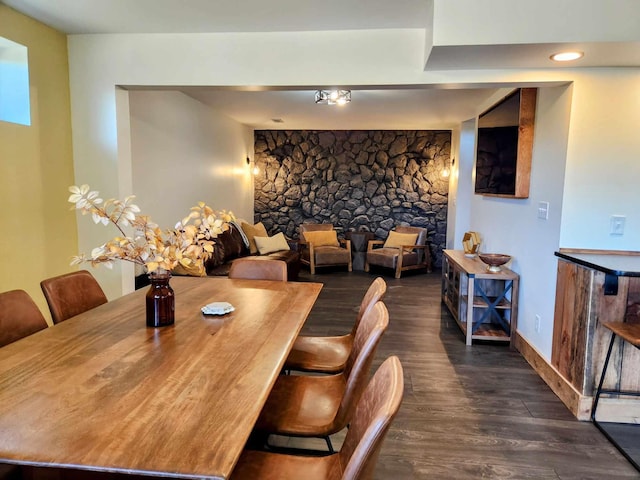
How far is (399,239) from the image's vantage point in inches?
272

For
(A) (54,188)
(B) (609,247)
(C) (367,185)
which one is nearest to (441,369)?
(B) (609,247)

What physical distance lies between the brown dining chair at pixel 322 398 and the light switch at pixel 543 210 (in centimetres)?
193

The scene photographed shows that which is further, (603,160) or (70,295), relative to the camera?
(603,160)

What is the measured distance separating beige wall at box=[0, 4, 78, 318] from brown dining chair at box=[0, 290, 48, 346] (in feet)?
3.55

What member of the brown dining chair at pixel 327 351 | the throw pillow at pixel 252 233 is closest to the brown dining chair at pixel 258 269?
the brown dining chair at pixel 327 351

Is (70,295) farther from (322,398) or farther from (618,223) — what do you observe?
(618,223)

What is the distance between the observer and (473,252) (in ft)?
14.1

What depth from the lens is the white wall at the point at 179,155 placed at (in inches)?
153

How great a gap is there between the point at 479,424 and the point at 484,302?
1499mm

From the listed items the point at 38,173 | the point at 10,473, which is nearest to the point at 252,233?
the point at 38,173

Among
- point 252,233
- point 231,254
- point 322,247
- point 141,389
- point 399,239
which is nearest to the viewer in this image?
point 141,389

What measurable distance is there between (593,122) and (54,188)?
3740 millimetres

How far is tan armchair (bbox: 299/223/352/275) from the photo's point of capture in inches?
261

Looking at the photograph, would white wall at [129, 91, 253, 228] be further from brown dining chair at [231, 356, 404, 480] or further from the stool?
the stool
